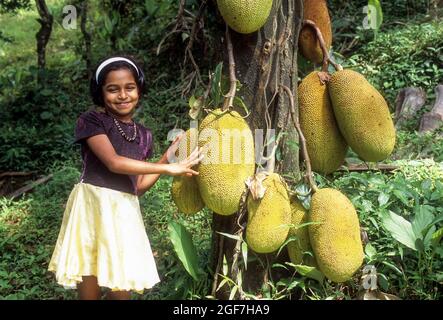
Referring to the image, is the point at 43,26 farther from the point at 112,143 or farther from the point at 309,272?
the point at 309,272

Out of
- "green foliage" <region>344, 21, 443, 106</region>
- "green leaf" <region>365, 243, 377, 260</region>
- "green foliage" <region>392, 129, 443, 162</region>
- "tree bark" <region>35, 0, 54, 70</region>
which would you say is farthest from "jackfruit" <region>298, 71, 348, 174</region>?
"tree bark" <region>35, 0, 54, 70</region>

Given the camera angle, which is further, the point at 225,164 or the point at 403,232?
the point at 403,232

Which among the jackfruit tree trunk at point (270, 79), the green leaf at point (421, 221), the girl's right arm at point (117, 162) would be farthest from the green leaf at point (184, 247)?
the green leaf at point (421, 221)

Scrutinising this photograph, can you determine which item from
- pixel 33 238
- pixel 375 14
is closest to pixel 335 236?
pixel 33 238

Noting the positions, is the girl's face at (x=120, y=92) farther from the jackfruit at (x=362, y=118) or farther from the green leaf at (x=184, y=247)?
the jackfruit at (x=362, y=118)

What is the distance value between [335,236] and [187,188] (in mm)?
435

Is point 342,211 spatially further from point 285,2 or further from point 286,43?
point 285,2

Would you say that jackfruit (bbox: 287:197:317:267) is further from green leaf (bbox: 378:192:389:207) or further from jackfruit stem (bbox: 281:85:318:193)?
green leaf (bbox: 378:192:389:207)

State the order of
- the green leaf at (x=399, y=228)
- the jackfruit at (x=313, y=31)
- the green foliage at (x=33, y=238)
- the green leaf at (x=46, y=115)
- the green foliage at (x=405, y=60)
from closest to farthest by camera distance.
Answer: the green leaf at (x=399, y=228), the jackfruit at (x=313, y=31), the green foliage at (x=33, y=238), the green foliage at (x=405, y=60), the green leaf at (x=46, y=115)

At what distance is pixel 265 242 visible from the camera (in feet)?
4.93

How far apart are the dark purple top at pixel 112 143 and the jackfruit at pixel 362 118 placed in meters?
0.63

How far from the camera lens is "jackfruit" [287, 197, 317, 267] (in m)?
1.56

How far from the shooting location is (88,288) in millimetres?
1742

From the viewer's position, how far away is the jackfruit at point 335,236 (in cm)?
148
